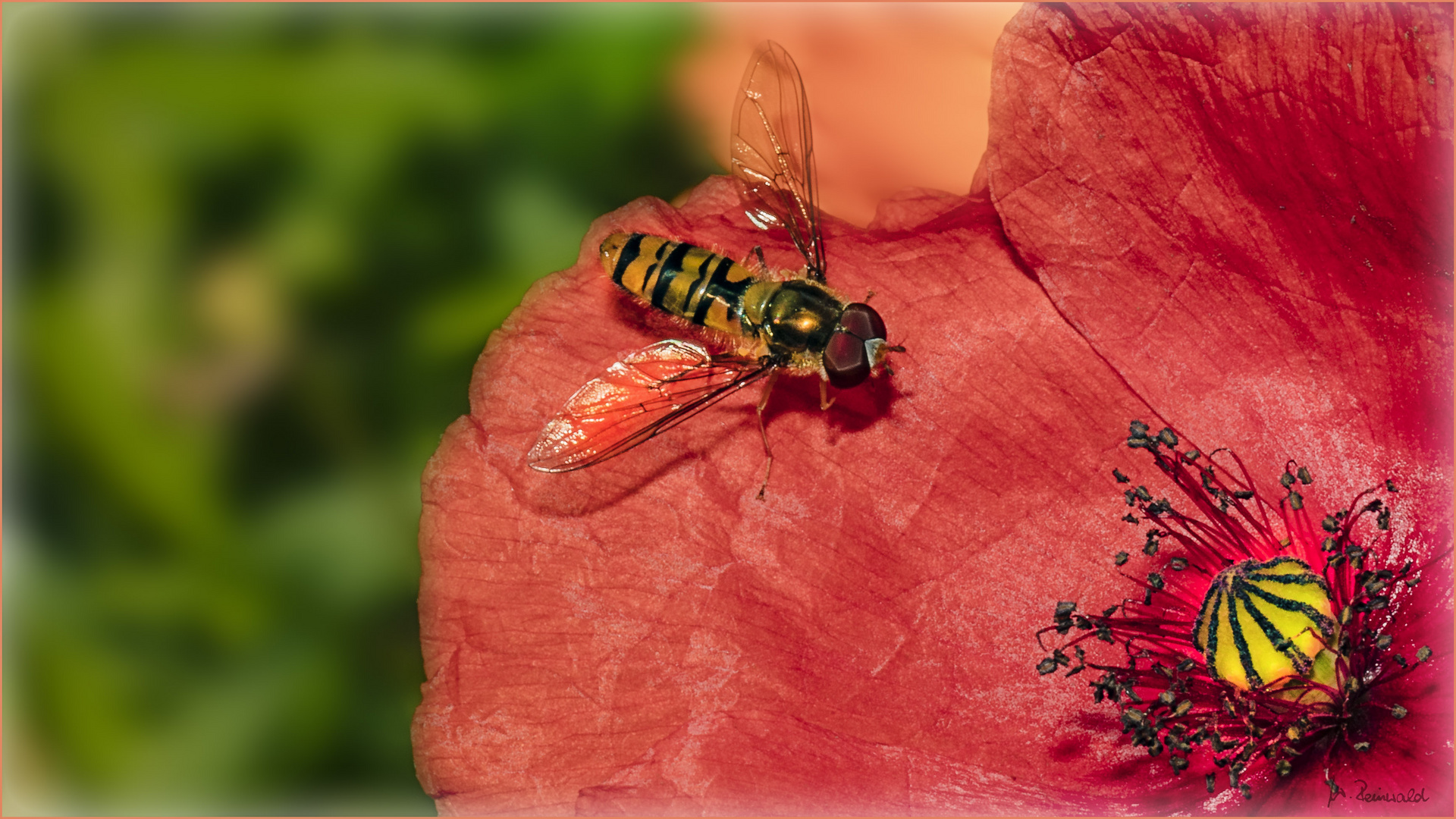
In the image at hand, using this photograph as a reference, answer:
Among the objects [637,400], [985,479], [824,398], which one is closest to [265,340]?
[637,400]

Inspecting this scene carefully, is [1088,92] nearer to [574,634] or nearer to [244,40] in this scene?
[574,634]

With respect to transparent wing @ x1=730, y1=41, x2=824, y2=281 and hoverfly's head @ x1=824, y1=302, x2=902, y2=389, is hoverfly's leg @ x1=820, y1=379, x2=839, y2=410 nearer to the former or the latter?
hoverfly's head @ x1=824, y1=302, x2=902, y2=389

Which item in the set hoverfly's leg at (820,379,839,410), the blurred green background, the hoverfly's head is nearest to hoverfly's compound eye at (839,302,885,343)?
the hoverfly's head

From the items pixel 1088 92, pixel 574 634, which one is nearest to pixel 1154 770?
pixel 574 634

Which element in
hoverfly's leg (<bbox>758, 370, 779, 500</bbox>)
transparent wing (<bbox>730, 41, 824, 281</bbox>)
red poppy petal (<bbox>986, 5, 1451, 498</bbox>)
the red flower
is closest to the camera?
red poppy petal (<bbox>986, 5, 1451, 498</bbox>)
